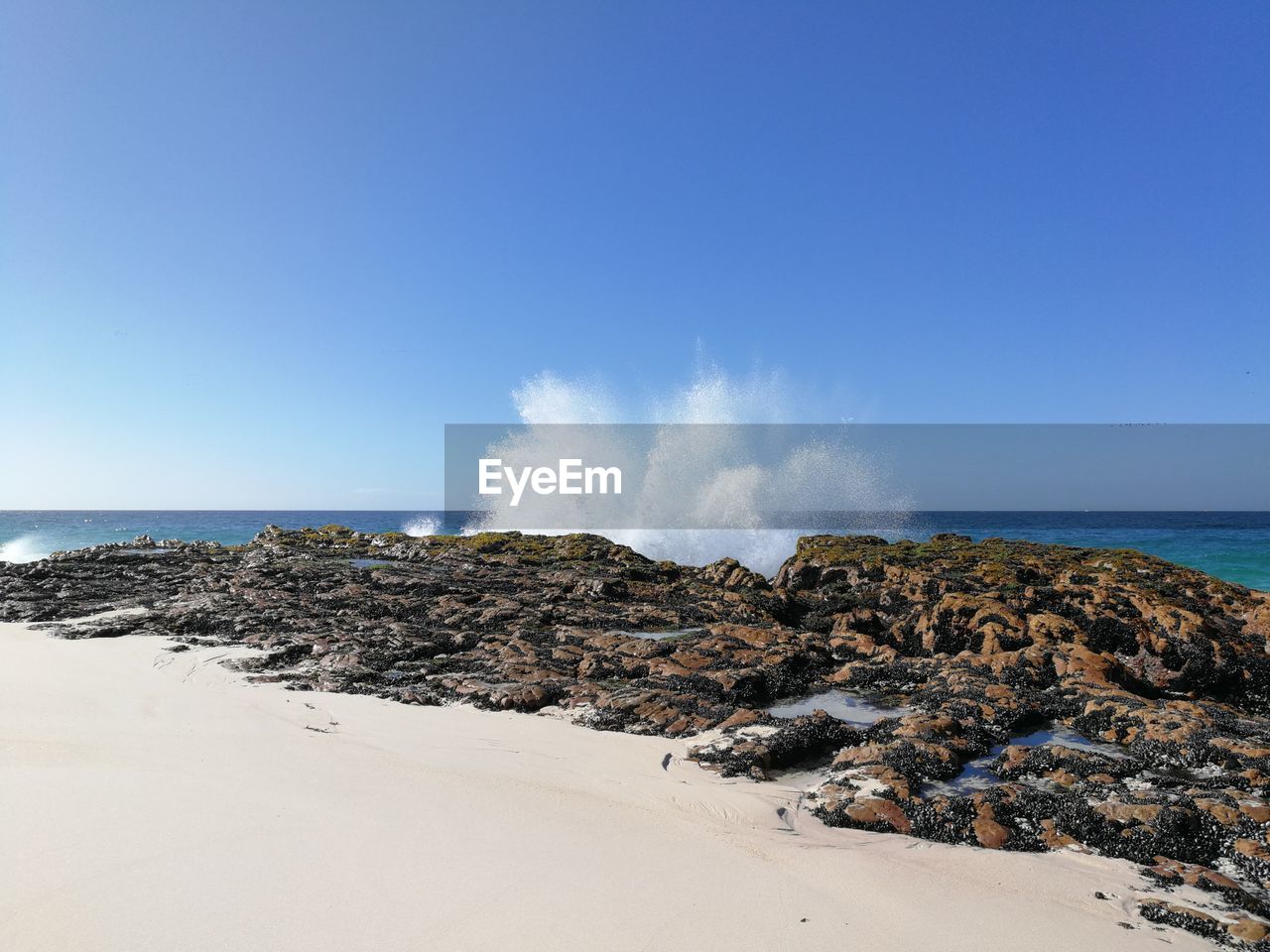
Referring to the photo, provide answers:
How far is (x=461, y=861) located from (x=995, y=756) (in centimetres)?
529

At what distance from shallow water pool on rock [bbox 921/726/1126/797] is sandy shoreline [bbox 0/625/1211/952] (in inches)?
40.6

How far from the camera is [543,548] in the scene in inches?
1047

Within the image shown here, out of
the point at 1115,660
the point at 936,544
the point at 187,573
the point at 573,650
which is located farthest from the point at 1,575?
the point at 936,544

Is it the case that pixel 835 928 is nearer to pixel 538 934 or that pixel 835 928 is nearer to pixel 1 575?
pixel 538 934

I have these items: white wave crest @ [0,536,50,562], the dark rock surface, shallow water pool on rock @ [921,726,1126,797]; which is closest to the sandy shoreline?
the dark rock surface

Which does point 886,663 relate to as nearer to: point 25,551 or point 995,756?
point 995,756

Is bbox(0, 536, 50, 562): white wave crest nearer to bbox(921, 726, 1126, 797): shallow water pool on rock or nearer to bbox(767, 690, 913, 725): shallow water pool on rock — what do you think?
bbox(767, 690, 913, 725): shallow water pool on rock

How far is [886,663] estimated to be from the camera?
9.90 meters

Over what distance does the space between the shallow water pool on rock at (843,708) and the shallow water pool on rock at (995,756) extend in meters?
1.29

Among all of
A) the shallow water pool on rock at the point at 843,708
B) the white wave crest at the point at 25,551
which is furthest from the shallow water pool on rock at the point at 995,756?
the white wave crest at the point at 25,551

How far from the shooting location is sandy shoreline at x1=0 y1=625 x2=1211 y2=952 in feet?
11.9

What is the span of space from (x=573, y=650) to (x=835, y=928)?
6982mm

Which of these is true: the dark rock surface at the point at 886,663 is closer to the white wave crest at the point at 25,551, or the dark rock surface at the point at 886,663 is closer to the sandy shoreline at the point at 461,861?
the sandy shoreline at the point at 461,861

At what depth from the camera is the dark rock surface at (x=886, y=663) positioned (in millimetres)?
4953
